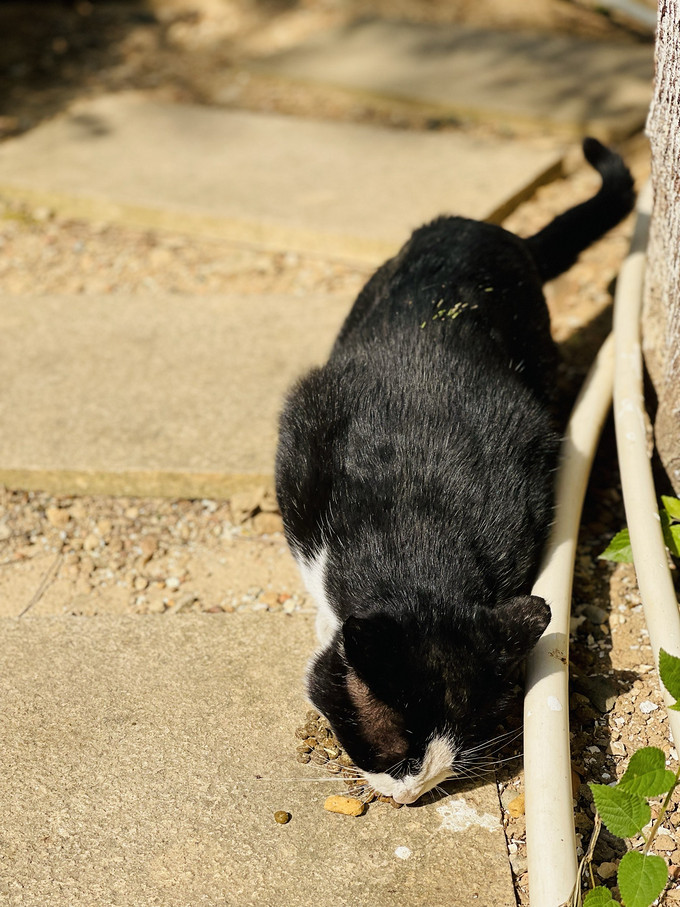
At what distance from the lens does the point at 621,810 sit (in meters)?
1.86

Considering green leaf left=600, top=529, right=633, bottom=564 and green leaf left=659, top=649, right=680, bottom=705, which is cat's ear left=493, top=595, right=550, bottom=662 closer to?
green leaf left=659, top=649, right=680, bottom=705

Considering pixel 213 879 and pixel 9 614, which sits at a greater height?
pixel 213 879

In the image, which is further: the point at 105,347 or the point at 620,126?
the point at 620,126

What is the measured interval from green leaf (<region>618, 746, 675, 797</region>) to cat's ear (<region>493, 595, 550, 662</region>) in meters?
0.36

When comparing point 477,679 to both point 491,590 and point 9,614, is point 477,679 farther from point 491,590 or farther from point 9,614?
point 9,614

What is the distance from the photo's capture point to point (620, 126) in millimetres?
5309

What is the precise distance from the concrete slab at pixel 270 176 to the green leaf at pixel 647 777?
2.88 meters

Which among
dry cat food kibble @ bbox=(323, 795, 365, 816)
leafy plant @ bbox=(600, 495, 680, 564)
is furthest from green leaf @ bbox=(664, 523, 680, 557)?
dry cat food kibble @ bbox=(323, 795, 365, 816)

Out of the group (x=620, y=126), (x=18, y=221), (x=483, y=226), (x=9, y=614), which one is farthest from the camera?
(x=620, y=126)

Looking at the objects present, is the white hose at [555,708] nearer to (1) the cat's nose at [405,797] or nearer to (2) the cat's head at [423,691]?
(2) the cat's head at [423,691]

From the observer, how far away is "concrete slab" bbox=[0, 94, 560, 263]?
455 cm

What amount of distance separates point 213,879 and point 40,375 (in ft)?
7.44

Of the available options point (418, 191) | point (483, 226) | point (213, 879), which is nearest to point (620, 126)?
point (418, 191)

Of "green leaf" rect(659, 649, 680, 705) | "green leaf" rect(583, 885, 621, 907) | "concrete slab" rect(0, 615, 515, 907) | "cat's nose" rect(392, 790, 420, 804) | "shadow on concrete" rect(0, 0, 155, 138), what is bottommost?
"shadow on concrete" rect(0, 0, 155, 138)
